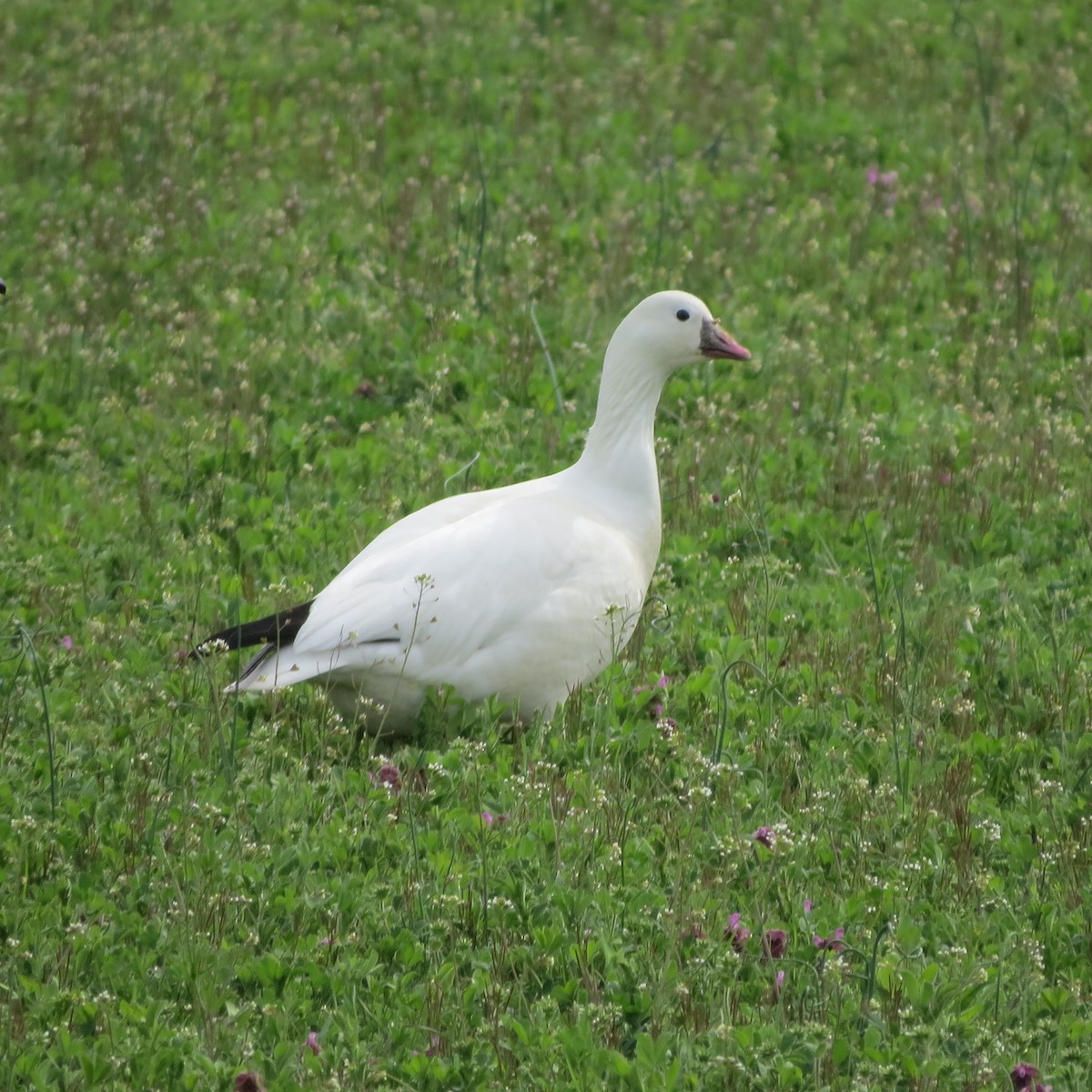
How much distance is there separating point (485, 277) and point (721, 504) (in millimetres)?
2342

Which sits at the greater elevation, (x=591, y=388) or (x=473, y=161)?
(x=473, y=161)

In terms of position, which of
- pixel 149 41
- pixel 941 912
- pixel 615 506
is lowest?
pixel 941 912

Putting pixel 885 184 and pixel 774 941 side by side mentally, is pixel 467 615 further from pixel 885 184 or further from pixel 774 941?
pixel 885 184

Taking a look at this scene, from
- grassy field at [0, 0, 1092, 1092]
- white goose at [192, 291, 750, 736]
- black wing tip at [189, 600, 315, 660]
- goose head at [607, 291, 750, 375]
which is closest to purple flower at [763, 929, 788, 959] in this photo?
grassy field at [0, 0, 1092, 1092]

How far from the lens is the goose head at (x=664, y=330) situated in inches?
235

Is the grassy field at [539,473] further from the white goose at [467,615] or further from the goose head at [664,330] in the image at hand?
the goose head at [664,330]

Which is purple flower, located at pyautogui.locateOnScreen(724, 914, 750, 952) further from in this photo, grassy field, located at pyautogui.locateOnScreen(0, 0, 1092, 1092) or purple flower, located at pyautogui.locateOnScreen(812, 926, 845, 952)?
purple flower, located at pyautogui.locateOnScreen(812, 926, 845, 952)

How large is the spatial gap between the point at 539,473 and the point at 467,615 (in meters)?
2.11

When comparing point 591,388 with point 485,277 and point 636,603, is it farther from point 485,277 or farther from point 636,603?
point 636,603

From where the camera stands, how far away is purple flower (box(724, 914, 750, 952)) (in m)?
4.11

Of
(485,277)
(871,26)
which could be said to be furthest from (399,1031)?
(871,26)

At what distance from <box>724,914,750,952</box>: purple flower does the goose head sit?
236 cm

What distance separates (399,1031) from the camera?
3775 mm

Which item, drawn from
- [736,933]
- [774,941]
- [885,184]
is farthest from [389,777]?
[885,184]
